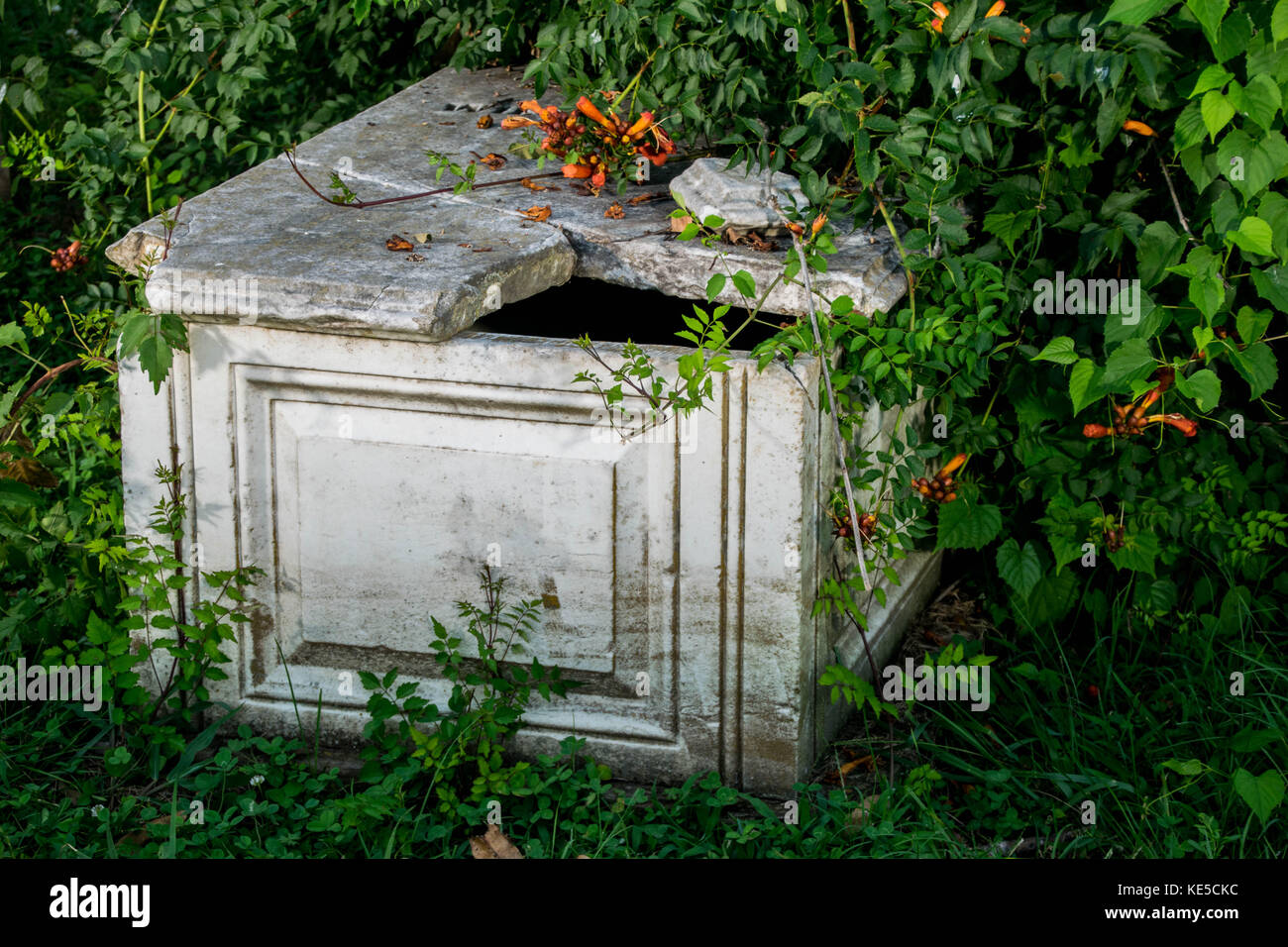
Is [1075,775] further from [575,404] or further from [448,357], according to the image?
[448,357]

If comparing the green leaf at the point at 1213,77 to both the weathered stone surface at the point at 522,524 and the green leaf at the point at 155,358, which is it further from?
the green leaf at the point at 155,358

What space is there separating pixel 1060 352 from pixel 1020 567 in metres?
0.66

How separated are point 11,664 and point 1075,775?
2425 mm

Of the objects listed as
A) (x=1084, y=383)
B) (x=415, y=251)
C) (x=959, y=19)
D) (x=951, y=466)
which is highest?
(x=959, y=19)

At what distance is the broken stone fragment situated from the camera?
344 centimetres

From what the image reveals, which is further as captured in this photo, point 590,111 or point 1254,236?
point 590,111

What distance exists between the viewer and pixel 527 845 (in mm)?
3049

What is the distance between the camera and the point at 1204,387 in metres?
3.15

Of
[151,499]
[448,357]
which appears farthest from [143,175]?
[448,357]

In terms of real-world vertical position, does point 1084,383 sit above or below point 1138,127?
below

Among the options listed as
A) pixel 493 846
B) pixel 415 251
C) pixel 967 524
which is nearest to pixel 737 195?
pixel 415 251

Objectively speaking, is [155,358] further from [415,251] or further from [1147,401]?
[1147,401]

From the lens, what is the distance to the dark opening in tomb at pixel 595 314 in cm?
420

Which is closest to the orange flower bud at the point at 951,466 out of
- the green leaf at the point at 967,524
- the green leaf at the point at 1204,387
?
the green leaf at the point at 967,524
